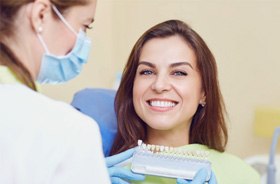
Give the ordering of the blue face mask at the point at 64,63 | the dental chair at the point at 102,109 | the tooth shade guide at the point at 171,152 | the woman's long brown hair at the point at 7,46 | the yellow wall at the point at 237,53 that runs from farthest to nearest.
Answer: the yellow wall at the point at 237,53
the dental chair at the point at 102,109
the tooth shade guide at the point at 171,152
the blue face mask at the point at 64,63
the woman's long brown hair at the point at 7,46

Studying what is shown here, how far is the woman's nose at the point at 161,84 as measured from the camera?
1.27 metres

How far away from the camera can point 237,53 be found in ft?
6.55

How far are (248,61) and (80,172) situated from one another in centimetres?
142

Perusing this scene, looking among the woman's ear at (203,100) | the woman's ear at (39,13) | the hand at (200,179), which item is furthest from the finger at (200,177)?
the woman's ear at (39,13)

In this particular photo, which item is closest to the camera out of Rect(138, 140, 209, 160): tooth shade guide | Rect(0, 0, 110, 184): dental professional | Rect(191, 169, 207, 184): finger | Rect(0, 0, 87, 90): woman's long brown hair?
Rect(0, 0, 110, 184): dental professional

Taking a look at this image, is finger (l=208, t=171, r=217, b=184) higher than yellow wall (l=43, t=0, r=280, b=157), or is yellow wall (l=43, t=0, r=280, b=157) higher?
yellow wall (l=43, t=0, r=280, b=157)

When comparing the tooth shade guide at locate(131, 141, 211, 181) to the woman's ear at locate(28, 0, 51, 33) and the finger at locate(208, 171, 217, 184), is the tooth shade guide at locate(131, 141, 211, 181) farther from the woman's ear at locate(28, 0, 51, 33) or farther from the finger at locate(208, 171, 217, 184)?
the woman's ear at locate(28, 0, 51, 33)

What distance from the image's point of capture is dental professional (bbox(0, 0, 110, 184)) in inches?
27.0

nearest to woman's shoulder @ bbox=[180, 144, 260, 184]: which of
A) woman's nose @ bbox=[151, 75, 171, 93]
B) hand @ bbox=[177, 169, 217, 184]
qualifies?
hand @ bbox=[177, 169, 217, 184]

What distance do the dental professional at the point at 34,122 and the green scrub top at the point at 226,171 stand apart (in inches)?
19.2

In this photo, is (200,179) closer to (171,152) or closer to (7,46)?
(171,152)

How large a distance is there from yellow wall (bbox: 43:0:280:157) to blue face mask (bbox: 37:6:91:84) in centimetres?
73

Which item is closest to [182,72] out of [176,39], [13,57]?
[176,39]

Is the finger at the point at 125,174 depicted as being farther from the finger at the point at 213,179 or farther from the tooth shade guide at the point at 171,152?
the finger at the point at 213,179
